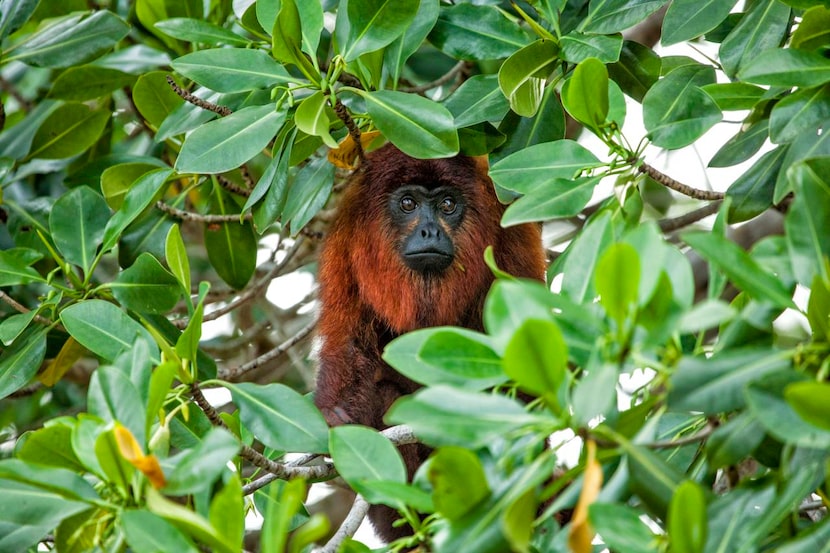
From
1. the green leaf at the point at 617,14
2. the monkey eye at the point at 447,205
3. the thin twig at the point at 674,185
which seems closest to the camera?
the thin twig at the point at 674,185

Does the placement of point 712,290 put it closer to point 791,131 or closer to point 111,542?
point 791,131

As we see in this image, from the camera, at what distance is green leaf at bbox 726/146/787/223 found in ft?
9.16

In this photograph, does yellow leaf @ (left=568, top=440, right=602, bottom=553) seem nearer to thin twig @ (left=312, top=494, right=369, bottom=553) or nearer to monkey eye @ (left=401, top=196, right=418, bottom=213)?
thin twig @ (left=312, top=494, right=369, bottom=553)

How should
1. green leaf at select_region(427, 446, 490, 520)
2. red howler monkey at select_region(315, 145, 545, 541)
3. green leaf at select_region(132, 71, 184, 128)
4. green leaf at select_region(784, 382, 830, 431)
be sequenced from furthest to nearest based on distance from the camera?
red howler monkey at select_region(315, 145, 545, 541) → green leaf at select_region(132, 71, 184, 128) → green leaf at select_region(427, 446, 490, 520) → green leaf at select_region(784, 382, 830, 431)

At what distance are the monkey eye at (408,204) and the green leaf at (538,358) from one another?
8.12 ft

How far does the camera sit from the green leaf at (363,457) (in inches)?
83.4

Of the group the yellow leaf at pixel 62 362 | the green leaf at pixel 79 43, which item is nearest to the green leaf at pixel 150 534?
the yellow leaf at pixel 62 362

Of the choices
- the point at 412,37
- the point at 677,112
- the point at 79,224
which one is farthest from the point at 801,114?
the point at 79,224

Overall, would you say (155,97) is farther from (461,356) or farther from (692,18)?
(461,356)

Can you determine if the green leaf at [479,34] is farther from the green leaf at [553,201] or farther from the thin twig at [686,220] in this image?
the thin twig at [686,220]

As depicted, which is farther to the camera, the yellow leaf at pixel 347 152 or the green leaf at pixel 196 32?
the yellow leaf at pixel 347 152

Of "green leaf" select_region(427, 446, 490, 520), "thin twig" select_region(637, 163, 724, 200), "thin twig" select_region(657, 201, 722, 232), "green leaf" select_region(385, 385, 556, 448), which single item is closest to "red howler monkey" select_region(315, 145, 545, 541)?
"thin twig" select_region(657, 201, 722, 232)

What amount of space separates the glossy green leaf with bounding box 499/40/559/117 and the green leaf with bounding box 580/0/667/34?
166 millimetres

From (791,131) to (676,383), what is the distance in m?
1.08
